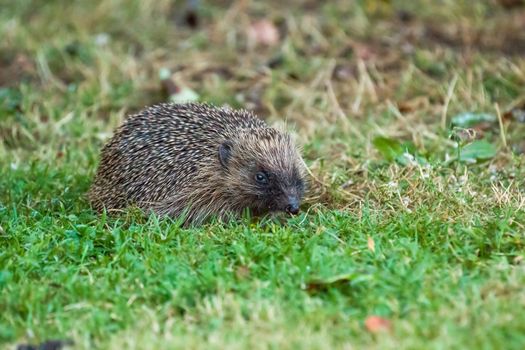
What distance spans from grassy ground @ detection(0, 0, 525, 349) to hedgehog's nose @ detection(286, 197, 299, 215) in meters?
0.16

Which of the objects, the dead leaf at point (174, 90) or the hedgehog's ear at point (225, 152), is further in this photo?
the dead leaf at point (174, 90)

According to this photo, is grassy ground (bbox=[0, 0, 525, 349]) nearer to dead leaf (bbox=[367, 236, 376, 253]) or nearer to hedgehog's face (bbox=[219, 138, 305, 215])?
dead leaf (bbox=[367, 236, 376, 253])

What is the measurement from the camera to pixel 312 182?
8.11 meters

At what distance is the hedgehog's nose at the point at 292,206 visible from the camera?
7281mm

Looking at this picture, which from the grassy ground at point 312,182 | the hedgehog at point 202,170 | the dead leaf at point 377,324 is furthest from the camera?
the hedgehog at point 202,170

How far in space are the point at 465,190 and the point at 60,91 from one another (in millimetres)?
5400

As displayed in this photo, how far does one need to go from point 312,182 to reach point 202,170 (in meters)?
0.98

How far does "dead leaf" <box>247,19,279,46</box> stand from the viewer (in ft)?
40.2

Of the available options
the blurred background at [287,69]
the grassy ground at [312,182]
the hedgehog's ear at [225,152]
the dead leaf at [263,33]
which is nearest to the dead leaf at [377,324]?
the grassy ground at [312,182]

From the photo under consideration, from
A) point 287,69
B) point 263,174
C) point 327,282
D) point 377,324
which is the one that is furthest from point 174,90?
point 377,324

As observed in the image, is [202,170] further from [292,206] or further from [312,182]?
[312,182]

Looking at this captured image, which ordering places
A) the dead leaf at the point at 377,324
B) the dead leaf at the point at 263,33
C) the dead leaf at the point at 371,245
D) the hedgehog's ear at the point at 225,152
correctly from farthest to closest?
the dead leaf at the point at 263,33
the hedgehog's ear at the point at 225,152
the dead leaf at the point at 371,245
the dead leaf at the point at 377,324

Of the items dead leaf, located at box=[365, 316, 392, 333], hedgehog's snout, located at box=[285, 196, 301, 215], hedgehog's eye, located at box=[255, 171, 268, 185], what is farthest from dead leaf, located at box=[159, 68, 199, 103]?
dead leaf, located at box=[365, 316, 392, 333]

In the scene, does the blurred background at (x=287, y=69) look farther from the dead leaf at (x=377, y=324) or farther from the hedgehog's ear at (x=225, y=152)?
the dead leaf at (x=377, y=324)
